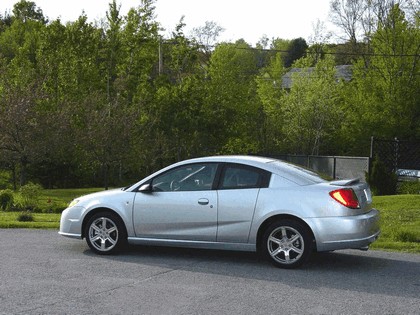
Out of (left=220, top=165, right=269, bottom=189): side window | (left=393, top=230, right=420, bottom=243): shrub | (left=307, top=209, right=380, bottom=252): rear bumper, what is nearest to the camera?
(left=307, top=209, right=380, bottom=252): rear bumper

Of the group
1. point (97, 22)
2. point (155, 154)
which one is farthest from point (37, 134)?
point (97, 22)

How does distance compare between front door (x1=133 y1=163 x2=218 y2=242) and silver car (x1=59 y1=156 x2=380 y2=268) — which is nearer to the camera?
silver car (x1=59 y1=156 x2=380 y2=268)

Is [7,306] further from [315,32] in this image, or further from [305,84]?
[315,32]

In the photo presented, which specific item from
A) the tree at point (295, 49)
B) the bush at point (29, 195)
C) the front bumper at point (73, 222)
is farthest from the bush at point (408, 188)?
the tree at point (295, 49)

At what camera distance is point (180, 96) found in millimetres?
37500

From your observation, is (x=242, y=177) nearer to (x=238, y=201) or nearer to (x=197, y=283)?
(x=238, y=201)

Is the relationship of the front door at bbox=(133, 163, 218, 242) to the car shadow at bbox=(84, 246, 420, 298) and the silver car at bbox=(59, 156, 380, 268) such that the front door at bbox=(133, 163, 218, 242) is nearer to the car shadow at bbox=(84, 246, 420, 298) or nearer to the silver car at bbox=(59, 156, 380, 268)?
the silver car at bbox=(59, 156, 380, 268)

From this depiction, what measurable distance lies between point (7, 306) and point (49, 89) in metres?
31.6

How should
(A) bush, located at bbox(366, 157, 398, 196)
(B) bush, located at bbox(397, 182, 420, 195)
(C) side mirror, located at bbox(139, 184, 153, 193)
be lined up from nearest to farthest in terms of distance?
(C) side mirror, located at bbox(139, 184, 153, 193) → (A) bush, located at bbox(366, 157, 398, 196) → (B) bush, located at bbox(397, 182, 420, 195)

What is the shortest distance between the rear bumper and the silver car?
0.01m

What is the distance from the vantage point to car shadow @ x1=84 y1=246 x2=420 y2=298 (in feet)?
24.6

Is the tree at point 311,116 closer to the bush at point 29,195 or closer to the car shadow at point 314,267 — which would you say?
the bush at point 29,195

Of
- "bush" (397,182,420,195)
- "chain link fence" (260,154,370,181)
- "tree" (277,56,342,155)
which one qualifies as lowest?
"bush" (397,182,420,195)

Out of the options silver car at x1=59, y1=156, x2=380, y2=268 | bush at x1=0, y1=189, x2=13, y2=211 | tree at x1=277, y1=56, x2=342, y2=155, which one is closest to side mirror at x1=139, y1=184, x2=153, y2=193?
silver car at x1=59, y1=156, x2=380, y2=268
